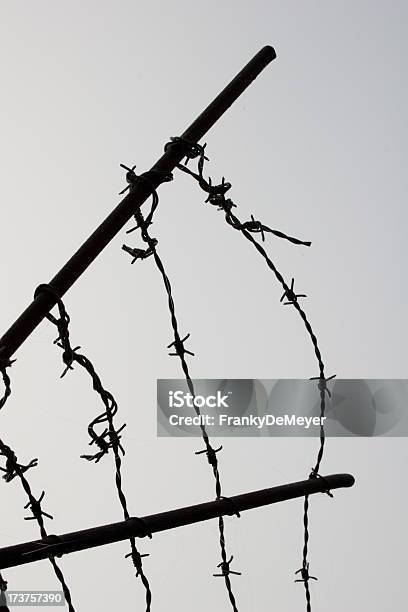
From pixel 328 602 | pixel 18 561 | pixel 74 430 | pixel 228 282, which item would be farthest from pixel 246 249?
pixel 18 561

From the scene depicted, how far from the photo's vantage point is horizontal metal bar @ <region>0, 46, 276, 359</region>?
332 mm

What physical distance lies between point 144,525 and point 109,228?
0.13 meters

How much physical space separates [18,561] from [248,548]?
34.4 inches

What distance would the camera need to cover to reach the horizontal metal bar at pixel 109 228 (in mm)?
332

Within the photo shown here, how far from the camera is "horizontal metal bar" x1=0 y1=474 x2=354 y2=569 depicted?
0.32 metres

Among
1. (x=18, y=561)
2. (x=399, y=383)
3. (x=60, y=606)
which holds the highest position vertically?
(x=399, y=383)

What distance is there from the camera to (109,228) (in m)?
0.37

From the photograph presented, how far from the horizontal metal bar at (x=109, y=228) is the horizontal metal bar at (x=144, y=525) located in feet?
0.25

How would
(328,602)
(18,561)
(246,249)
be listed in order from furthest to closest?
1. (246,249)
2. (328,602)
3. (18,561)

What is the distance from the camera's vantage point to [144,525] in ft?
1.17

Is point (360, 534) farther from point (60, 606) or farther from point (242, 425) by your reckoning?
point (60, 606)

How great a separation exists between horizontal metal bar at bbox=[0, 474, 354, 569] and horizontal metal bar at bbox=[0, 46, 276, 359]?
0.08m

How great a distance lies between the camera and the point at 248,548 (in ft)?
3.74

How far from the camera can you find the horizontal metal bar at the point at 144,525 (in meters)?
0.32
